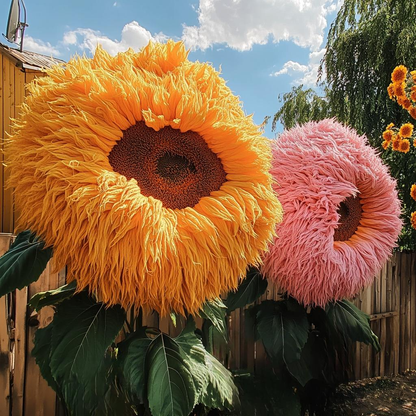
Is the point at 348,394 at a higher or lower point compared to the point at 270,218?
lower

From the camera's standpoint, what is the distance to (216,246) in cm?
82

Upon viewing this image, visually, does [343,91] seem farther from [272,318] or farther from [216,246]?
[216,246]

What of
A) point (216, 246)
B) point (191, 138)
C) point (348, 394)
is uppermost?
point (191, 138)

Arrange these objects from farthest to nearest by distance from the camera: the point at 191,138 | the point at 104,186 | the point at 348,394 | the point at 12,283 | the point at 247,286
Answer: the point at 348,394 → the point at 247,286 → the point at 12,283 → the point at 191,138 → the point at 104,186

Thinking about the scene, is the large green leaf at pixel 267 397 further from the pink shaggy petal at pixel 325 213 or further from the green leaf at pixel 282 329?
the pink shaggy petal at pixel 325 213

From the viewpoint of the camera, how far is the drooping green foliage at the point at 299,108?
30.2 feet

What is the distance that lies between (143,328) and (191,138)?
1.84 ft

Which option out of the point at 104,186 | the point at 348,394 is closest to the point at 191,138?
the point at 104,186

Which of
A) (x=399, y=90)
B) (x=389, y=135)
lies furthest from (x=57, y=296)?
(x=389, y=135)

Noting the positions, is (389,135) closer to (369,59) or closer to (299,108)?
(369,59)

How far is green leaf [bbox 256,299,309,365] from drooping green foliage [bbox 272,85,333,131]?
8100 millimetres

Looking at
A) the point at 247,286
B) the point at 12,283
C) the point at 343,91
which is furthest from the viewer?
the point at 343,91

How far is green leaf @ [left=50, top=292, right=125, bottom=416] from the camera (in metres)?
0.85

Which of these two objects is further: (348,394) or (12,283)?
(348,394)
